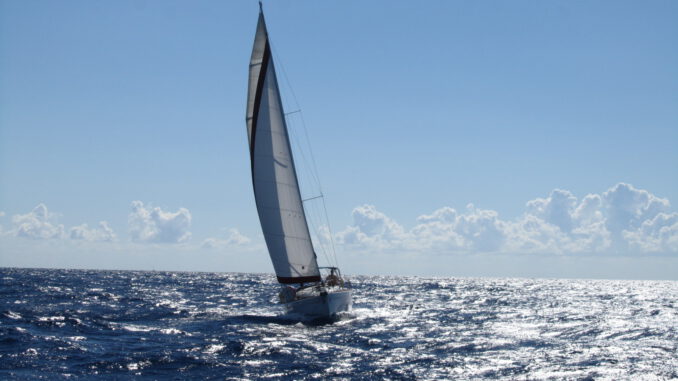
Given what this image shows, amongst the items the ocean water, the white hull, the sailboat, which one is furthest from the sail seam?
the ocean water

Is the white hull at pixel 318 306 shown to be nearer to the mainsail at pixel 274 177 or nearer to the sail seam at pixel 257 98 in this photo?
the mainsail at pixel 274 177

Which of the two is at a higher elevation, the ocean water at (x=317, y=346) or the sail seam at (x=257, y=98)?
the sail seam at (x=257, y=98)

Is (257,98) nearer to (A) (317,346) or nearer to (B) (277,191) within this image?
(B) (277,191)

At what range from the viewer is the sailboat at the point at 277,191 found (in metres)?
32.5

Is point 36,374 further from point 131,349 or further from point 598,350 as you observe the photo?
point 598,350

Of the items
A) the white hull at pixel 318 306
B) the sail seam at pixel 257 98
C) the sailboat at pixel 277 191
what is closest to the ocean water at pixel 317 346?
the white hull at pixel 318 306

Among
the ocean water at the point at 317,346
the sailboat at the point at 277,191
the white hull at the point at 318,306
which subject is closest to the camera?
the ocean water at the point at 317,346

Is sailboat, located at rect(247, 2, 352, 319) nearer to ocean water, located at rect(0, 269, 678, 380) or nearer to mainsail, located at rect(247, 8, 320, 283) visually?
mainsail, located at rect(247, 8, 320, 283)

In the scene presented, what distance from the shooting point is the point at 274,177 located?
32688 mm

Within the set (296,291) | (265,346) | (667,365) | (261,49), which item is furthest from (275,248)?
(667,365)

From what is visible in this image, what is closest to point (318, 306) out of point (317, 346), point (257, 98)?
point (317, 346)

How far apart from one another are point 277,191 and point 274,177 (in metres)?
0.80

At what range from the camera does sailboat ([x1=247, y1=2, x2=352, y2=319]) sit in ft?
107

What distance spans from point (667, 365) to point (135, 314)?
28.5 m
